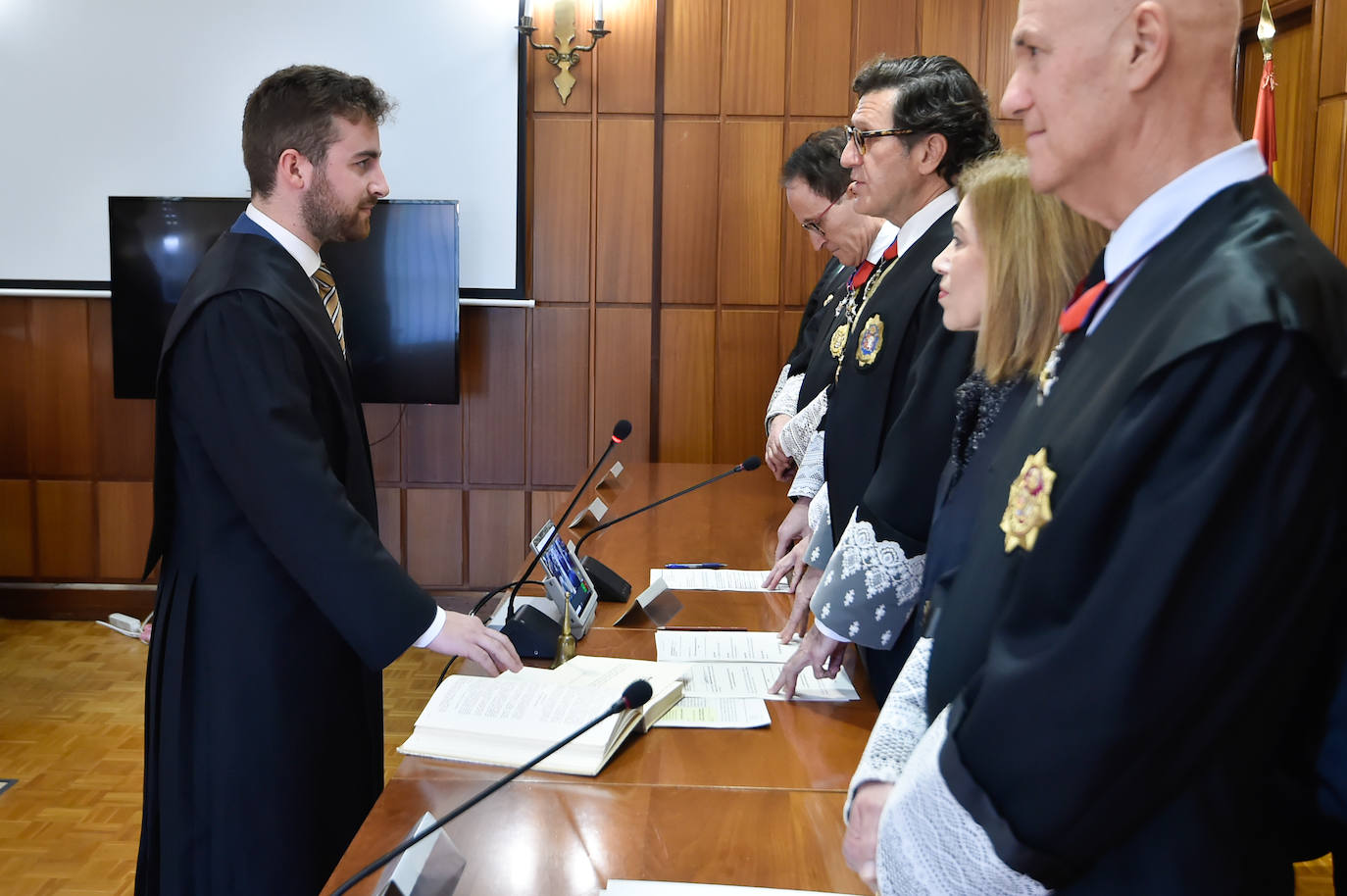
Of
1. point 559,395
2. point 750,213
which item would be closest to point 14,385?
point 559,395

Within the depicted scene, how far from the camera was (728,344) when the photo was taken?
16.7ft

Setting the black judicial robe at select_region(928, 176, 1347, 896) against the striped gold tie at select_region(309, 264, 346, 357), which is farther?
the striped gold tie at select_region(309, 264, 346, 357)

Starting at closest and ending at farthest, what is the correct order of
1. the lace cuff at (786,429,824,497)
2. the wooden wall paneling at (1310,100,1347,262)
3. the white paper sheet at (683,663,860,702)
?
1. the white paper sheet at (683,663,860,702)
2. the lace cuff at (786,429,824,497)
3. the wooden wall paneling at (1310,100,1347,262)

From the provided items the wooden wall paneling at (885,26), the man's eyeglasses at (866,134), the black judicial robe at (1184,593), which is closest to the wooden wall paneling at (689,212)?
the wooden wall paneling at (885,26)

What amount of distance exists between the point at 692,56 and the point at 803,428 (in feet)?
Result: 8.14

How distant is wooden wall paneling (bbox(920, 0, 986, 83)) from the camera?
192 inches

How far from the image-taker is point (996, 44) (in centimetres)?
489

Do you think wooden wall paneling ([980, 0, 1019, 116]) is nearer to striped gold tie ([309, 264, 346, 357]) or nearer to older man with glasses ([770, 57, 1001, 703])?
older man with glasses ([770, 57, 1001, 703])

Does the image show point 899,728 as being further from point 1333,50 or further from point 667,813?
point 1333,50

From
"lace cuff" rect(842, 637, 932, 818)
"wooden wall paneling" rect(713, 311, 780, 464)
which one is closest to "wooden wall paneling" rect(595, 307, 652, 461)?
"wooden wall paneling" rect(713, 311, 780, 464)

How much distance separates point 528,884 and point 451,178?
4042 mm

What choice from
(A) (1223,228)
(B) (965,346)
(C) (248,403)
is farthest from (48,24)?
(A) (1223,228)

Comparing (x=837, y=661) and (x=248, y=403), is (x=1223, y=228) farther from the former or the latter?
(x=248, y=403)

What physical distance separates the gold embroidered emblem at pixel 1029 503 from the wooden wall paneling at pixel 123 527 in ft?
16.2
